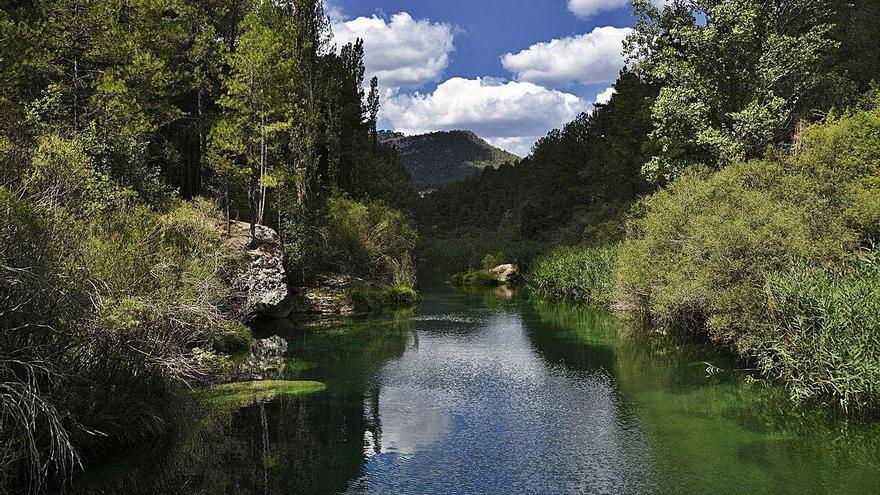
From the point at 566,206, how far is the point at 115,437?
222 feet

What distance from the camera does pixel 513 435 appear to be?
48.8 ft

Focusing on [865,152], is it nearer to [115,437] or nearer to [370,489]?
[370,489]

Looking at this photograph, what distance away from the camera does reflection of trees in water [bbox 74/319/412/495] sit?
1188 centimetres

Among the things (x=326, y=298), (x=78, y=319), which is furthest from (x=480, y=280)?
(x=78, y=319)

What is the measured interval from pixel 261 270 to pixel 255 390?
11296mm

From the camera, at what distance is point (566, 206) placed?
7644 centimetres

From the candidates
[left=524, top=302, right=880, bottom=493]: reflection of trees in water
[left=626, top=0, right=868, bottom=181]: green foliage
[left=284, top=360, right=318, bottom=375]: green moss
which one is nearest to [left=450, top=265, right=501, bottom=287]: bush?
[left=626, top=0, right=868, bottom=181]: green foliage

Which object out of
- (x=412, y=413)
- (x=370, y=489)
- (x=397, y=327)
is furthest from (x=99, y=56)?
(x=370, y=489)

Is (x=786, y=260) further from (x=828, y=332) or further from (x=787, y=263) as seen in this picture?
(x=828, y=332)

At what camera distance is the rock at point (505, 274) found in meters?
55.5

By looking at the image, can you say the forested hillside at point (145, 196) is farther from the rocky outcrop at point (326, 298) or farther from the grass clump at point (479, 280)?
the grass clump at point (479, 280)

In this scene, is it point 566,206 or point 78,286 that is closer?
point 78,286

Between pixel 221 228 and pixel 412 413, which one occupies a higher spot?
pixel 221 228

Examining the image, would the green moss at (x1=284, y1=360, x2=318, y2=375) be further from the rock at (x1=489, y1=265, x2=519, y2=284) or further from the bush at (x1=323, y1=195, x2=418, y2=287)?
the rock at (x1=489, y1=265, x2=519, y2=284)
